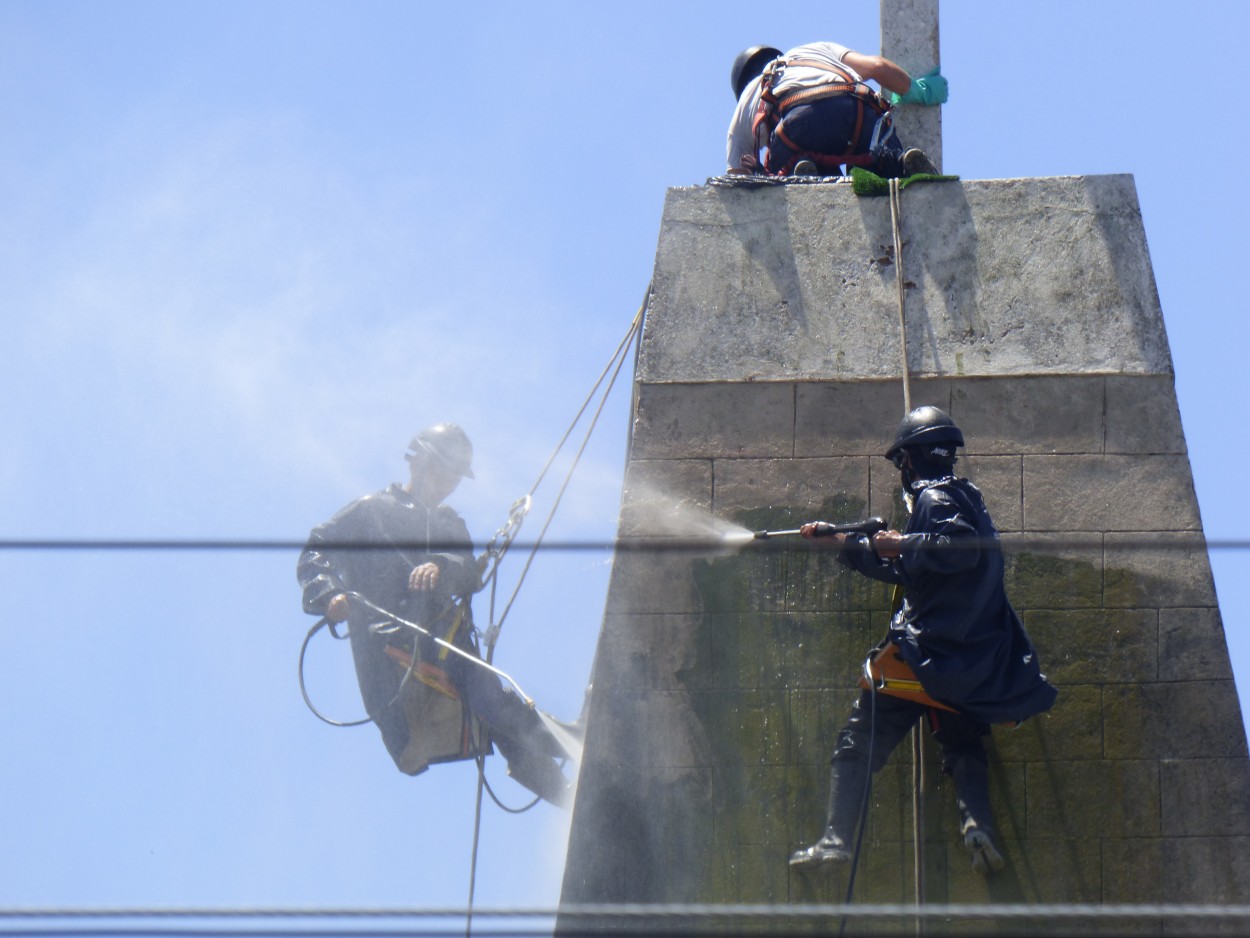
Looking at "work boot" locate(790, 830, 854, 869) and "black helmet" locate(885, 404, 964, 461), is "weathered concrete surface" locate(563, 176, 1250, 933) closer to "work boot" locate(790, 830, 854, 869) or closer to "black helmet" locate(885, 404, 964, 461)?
"work boot" locate(790, 830, 854, 869)

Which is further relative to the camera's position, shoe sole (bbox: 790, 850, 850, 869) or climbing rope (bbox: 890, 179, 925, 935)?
climbing rope (bbox: 890, 179, 925, 935)

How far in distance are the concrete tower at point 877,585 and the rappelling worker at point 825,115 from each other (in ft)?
1.99

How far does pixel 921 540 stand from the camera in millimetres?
7035

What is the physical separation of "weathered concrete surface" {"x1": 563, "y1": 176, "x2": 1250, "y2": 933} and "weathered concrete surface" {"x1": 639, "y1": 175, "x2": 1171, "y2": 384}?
13 mm

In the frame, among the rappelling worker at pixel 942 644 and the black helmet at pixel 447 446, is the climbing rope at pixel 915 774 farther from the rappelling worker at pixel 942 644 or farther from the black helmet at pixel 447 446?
the black helmet at pixel 447 446

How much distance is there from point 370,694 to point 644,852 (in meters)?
2.30

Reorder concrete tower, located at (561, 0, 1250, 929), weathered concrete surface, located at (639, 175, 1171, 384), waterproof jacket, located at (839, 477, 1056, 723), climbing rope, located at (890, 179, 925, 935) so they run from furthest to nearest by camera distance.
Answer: weathered concrete surface, located at (639, 175, 1171, 384), concrete tower, located at (561, 0, 1250, 929), climbing rope, located at (890, 179, 925, 935), waterproof jacket, located at (839, 477, 1056, 723)

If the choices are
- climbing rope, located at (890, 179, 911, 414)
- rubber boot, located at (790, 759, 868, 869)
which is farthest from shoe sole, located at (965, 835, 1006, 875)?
climbing rope, located at (890, 179, 911, 414)

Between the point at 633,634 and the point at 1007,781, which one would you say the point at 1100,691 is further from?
the point at 633,634

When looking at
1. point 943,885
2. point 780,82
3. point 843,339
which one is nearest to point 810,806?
point 943,885

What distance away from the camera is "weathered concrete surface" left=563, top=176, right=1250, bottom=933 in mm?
7633

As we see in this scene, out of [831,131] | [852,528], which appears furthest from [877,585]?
[831,131]

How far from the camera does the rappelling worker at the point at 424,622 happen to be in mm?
9414

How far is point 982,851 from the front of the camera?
24.3 ft
